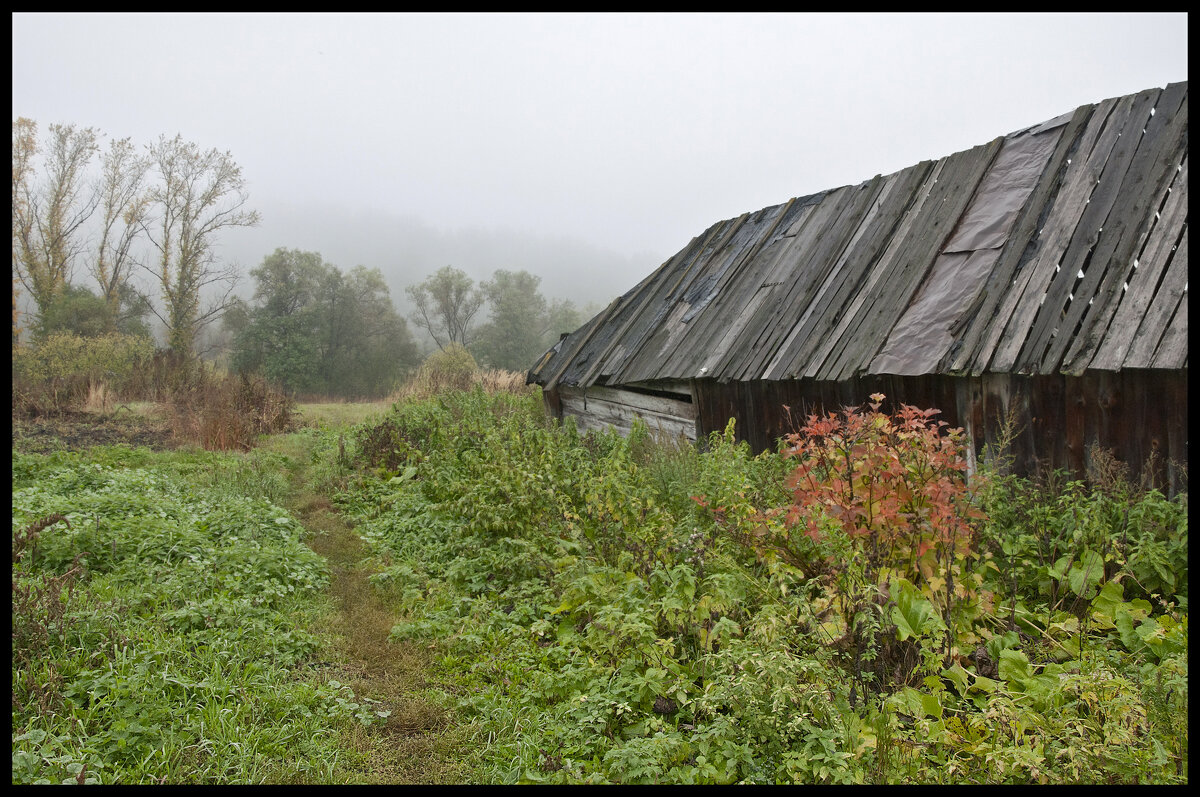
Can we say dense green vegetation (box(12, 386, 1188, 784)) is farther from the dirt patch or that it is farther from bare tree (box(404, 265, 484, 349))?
bare tree (box(404, 265, 484, 349))

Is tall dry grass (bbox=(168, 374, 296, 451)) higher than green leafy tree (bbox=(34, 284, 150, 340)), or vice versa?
green leafy tree (bbox=(34, 284, 150, 340))

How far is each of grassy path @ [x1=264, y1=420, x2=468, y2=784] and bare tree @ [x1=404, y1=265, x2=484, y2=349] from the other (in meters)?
40.3

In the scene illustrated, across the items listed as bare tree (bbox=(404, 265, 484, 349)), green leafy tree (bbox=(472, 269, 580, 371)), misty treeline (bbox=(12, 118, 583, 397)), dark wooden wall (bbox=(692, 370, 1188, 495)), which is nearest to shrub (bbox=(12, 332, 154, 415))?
misty treeline (bbox=(12, 118, 583, 397))

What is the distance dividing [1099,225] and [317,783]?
21.9 ft

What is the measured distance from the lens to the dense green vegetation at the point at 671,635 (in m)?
2.75

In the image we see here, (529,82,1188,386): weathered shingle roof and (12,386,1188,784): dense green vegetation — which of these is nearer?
(12,386,1188,784): dense green vegetation

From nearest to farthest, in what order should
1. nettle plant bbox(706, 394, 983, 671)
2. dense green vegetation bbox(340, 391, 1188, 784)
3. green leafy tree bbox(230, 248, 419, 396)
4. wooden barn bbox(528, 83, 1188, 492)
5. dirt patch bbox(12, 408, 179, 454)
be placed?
dense green vegetation bbox(340, 391, 1188, 784) → nettle plant bbox(706, 394, 983, 671) → wooden barn bbox(528, 83, 1188, 492) → dirt patch bbox(12, 408, 179, 454) → green leafy tree bbox(230, 248, 419, 396)

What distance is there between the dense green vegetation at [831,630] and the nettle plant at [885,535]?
0.6 inches

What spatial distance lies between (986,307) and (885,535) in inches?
124

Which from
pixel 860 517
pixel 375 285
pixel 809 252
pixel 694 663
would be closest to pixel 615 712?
pixel 694 663

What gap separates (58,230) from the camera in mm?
25141

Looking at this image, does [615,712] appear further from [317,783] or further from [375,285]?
[375,285]

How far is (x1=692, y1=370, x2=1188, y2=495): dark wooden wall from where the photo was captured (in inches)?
189

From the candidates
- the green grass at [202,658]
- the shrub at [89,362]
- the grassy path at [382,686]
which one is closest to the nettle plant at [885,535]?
the grassy path at [382,686]
